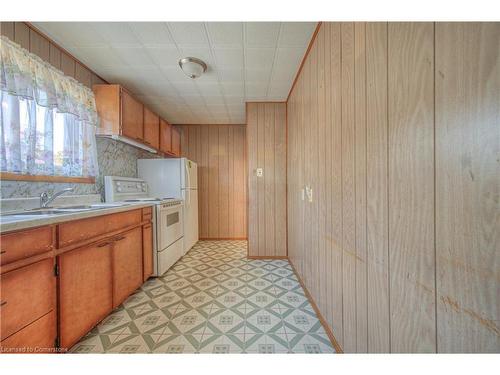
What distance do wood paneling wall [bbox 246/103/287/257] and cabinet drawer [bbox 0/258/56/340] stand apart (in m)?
2.24

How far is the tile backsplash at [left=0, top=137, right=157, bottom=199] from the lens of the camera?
1.46 metres

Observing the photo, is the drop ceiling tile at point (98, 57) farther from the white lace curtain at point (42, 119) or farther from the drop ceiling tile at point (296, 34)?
the drop ceiling tile at point (296, 34)

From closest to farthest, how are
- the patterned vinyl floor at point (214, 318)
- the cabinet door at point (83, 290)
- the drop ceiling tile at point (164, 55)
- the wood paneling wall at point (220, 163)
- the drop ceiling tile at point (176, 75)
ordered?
the cabinet door at point (83, 290)
the patterned vinyl floor at point (214, 318)
the drop ceiling tile at point (164, 55)
the drop ceiling tile at point (176, 75)
the wood paneling wall at point (220, 163)

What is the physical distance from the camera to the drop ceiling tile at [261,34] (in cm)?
153

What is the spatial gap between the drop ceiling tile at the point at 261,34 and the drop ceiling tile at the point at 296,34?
0.19 feet

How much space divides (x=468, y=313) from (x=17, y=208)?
2.43m

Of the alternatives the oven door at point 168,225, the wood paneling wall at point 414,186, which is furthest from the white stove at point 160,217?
the wood paneling wall at point 414,186

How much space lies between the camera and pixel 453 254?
552mm

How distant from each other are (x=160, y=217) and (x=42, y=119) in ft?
4.45

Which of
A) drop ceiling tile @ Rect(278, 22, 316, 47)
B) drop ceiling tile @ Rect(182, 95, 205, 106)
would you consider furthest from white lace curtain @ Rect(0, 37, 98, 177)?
drop ceiling tile @ Rect(278, 22, 316, 47)

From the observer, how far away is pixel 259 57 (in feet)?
6.35
